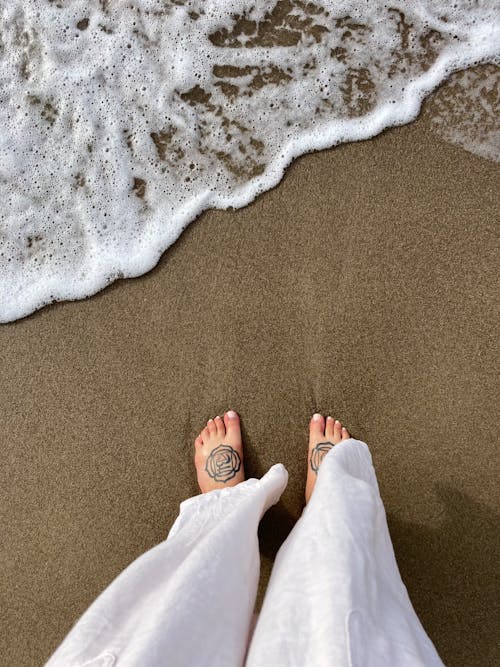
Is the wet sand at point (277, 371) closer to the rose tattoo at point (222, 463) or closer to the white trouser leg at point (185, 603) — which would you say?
the rose tattoo at point (222, 463)

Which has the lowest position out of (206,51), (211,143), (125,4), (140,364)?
(140,364)

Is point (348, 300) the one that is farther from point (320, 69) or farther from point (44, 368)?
point (44, 368)

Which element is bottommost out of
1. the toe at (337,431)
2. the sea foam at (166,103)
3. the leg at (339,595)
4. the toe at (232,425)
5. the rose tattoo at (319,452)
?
the leg at (339,595)

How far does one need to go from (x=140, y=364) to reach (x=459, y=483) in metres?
0.88

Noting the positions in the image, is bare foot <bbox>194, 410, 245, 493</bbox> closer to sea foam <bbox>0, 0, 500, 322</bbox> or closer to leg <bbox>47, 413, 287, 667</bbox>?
leg <bbox>47, 413, 287, 667</bbox>

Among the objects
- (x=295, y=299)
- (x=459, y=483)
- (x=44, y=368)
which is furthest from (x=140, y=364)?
(x=459, y=483)

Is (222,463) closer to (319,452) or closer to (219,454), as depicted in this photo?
(219,454)

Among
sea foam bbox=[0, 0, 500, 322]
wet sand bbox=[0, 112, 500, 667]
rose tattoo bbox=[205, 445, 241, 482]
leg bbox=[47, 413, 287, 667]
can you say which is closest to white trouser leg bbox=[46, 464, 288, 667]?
leg bbox=[47, 413, 287, 667]

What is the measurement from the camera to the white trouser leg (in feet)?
2.46

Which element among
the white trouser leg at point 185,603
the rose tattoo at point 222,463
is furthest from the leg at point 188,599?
the rose tattoo at point 222,463

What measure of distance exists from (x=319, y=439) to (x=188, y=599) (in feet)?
1.93

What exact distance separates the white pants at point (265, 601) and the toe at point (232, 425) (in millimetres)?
267

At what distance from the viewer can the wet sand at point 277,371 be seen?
1333 millimetres

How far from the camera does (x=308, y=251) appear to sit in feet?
4.56
